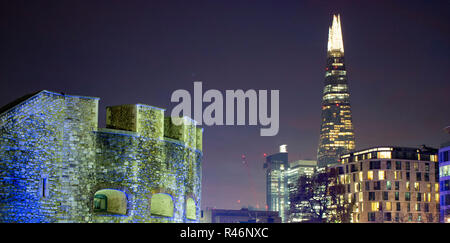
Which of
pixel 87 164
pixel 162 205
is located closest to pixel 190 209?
pixel 162 205

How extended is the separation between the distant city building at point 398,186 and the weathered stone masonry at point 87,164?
80210 mm

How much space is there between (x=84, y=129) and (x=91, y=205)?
419cm

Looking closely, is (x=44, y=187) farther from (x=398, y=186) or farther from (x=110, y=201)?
(x=398, y=186)

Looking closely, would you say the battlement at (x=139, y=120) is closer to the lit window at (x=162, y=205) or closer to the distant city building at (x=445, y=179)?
the lit window at (x=162, y=205)

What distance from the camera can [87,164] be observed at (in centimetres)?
3322

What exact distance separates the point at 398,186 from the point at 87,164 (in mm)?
90197

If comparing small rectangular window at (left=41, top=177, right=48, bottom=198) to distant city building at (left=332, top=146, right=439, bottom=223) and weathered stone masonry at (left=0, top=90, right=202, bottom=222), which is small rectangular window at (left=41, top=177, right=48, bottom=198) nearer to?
weathered stone masonry at (left=0, top=90, right=202, bottom=222)

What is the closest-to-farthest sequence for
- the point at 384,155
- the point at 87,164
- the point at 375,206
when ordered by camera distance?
the point at 87,164, the point at 375,206, the point at 384,155

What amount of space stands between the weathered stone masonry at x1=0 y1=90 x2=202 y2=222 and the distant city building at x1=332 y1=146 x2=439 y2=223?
80210 millimetres

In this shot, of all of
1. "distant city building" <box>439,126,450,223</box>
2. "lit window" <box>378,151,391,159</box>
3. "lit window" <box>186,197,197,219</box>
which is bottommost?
"lit window" <box>186,197,197,219</box>

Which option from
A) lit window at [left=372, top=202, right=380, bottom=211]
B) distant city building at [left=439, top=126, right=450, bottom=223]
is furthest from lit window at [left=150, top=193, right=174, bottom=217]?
lit window at [left=372, top=202, right=380, bottom=211]

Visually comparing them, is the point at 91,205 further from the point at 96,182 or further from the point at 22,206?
the point at 22,206

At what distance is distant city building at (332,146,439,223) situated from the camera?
371 ft
